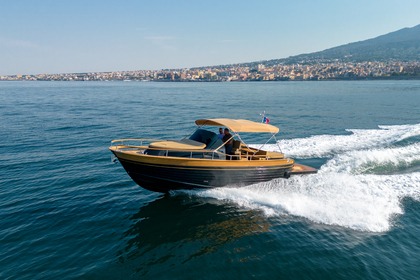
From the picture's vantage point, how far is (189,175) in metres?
11.8

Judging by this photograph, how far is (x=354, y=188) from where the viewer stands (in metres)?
13.1

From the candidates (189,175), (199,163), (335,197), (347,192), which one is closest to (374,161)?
(347,192)

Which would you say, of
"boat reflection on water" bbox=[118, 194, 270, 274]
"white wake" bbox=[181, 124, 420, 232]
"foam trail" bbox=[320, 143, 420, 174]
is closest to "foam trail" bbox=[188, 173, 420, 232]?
"white wake" bbox=[181, 124, 420, 232]

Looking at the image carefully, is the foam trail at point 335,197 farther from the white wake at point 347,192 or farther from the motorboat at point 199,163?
the motorboat at point 199,163

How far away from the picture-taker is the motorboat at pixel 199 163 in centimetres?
1142

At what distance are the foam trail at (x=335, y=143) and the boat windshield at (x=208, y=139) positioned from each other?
832 cm

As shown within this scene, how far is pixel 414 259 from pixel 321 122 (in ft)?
80.8

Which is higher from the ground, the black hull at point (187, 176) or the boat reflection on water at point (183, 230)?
the black hull at point (187, 176)

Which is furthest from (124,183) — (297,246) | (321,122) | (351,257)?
(321,122)

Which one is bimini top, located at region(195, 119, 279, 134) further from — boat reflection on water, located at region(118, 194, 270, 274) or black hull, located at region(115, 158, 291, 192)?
boat reflection on water, located at region(118, 194, 270, 274)

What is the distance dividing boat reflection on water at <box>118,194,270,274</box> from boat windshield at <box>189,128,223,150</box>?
2391mm

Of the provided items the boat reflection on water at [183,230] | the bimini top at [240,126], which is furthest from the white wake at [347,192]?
the bimini top at [240,126]

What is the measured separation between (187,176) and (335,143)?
13.8 metres

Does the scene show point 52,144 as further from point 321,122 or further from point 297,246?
point 321,122
